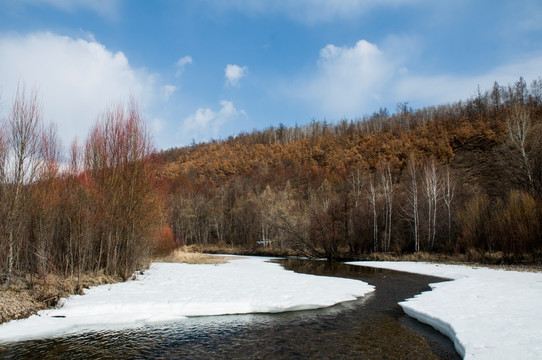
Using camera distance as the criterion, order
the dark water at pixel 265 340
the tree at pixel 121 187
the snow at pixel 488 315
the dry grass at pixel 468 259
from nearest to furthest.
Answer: the snow at pixel 488 315 < the dark water at pixel 265 340 < the tree at pixel 121 187 < the dry grass at pixel 468 259

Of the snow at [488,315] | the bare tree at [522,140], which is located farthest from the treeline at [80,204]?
the bare tree at [522,140]

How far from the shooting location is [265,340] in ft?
24.0

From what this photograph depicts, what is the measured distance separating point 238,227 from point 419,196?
34.2m

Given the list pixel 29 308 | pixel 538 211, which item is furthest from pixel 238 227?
pixel 29 308

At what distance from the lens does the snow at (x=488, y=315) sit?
5715mm

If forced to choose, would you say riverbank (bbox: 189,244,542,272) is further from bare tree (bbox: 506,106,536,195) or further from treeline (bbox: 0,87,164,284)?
treeline (bbox: 0,87,164,284)

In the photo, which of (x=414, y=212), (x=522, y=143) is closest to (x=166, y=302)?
(x=414, y=212)

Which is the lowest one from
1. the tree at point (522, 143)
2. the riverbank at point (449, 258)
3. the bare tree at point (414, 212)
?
the riverbank at point (449, 258)

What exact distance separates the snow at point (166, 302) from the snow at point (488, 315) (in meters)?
3.12

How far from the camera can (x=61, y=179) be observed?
43.3 feet

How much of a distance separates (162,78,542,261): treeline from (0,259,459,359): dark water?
18831 mm

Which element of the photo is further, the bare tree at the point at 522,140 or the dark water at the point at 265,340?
the bare tree at the point at 522,140

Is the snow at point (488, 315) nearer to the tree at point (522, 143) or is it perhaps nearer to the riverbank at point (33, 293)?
the riverbank at point (33, 293)

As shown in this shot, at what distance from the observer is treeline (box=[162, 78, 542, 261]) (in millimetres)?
26484
